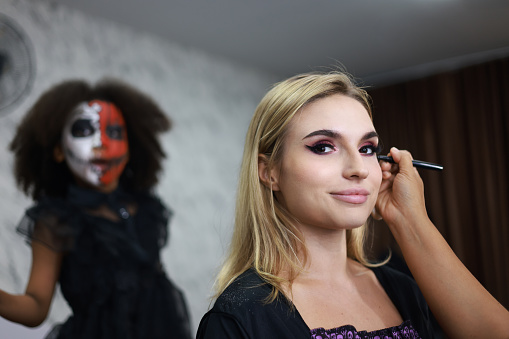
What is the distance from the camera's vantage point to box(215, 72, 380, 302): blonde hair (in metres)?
1.18

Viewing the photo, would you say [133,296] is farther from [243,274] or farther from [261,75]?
[261,75]

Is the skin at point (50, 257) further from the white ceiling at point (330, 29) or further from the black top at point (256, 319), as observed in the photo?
the black top at point (256, 319)

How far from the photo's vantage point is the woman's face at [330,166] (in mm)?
1122

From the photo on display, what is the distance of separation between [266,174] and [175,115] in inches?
84.3

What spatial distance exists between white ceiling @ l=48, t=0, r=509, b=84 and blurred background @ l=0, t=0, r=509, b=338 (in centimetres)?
1

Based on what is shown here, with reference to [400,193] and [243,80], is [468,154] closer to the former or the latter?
[243,80]

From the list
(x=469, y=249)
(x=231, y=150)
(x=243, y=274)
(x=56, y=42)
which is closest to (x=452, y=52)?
(x=469, y=249)

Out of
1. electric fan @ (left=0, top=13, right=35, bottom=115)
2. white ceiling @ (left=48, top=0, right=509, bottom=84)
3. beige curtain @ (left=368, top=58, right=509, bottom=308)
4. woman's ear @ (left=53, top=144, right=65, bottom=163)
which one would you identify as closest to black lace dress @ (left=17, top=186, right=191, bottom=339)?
woman's ear @ (left=53, top=144, right=65, bottom=163)

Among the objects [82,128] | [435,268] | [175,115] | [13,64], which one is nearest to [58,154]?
[82,128]

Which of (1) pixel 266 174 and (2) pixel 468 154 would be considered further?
(2) pixel 468 154

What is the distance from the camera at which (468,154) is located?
3.68 meters

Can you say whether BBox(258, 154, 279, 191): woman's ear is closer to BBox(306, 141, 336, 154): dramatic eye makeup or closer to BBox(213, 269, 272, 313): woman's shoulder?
BBox(306, 141, 336, 154): dramatic eye makeup

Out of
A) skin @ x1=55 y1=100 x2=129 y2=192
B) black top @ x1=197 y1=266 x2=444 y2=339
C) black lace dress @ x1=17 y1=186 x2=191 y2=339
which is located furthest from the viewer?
skin @ x1=55 y1=100 x2=129 y2=192

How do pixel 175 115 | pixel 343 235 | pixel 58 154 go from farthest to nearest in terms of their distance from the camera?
pixel 175 115
pixel 58 154
pixel 343 235
